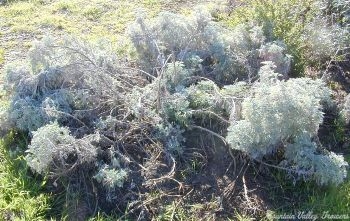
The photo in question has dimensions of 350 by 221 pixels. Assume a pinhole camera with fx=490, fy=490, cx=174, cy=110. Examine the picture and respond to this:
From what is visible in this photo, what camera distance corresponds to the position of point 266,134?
3.21m

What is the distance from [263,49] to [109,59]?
1.28m

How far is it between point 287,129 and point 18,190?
1.89 metres

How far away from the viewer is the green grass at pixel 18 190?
326 centimetres

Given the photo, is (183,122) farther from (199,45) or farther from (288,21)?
(288,21)

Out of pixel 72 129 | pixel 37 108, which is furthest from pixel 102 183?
pixel 37 108

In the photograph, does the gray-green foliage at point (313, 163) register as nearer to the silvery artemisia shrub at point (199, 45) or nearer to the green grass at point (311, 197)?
the green grass at point (311, 197)

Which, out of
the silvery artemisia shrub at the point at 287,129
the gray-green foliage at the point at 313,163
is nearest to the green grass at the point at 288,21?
the silvery artemisia shrub at the point at 287,129

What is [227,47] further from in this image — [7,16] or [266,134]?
[7,16]

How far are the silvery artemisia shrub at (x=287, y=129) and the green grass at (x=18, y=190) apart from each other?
1.36m

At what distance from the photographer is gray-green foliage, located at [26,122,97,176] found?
328 cm

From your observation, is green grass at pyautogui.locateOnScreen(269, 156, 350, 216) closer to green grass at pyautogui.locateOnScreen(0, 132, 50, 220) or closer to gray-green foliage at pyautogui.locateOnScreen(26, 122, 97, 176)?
gray-green foliage at pyautogui.locateOnScreen(26, 122, 97, 176)

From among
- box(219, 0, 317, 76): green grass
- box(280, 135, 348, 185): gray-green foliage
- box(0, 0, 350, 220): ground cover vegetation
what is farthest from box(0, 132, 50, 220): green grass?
box(219, 0, 317, 76): green grass

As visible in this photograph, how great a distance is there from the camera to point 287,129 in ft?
10.6

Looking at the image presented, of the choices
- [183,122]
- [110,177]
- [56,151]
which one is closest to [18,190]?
[56,151]
